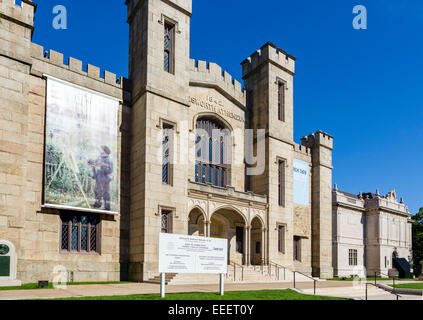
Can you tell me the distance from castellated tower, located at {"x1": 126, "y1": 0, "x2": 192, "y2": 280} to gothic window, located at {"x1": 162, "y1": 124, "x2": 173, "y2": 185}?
8.4 inches

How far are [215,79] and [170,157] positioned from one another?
8.68m

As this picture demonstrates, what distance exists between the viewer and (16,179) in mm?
20188

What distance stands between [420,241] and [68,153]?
178ft

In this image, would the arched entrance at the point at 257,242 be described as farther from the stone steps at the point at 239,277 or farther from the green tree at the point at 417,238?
the green tree at the point at 417,238

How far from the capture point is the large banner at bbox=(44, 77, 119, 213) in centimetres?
2238

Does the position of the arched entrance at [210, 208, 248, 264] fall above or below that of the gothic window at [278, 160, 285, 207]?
below

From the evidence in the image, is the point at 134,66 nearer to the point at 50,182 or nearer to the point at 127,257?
the point at 50,182

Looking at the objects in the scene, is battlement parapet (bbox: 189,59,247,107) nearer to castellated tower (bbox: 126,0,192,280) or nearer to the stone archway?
castellated tower (bbox: 126,0,192,280)

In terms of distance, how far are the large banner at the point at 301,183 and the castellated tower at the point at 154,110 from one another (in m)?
13.0

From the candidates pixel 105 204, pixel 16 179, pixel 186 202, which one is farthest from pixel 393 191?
A: pixel 16 179

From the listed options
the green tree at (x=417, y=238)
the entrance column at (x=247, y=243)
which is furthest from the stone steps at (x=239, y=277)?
the green tree at (x=417, y=238)

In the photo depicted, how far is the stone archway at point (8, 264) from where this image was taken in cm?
1891

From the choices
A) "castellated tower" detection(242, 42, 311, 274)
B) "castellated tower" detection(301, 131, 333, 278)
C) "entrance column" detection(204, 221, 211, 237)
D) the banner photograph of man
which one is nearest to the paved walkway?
the banner photograph of man
